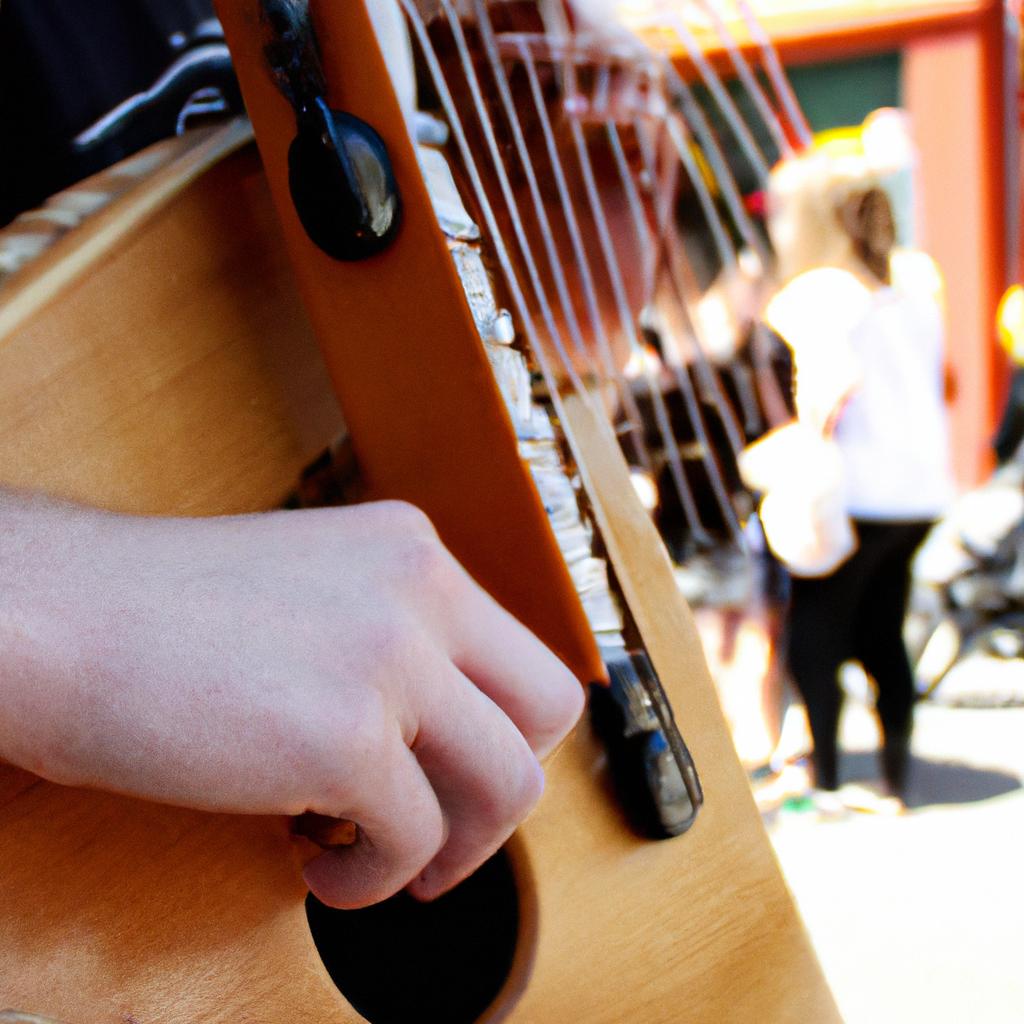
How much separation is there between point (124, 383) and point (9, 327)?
5cm

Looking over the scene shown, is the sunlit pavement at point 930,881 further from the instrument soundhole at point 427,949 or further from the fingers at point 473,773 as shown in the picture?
the fingers at point 473,773

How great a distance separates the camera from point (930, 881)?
6.39ft

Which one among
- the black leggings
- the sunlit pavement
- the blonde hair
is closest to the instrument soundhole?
the sunlit pavement

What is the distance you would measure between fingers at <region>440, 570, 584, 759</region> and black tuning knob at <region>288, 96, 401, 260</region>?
0.15 m

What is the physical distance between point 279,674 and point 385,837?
82 millimetres

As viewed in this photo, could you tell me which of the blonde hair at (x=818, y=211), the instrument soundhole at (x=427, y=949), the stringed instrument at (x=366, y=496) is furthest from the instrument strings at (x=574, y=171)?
the blonde hair at (x=818, y=211)

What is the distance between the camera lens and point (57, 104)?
1.91ft

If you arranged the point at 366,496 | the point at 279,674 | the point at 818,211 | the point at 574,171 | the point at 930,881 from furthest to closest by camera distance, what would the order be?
the point at 930,881
the point at 818,211
the point at 574,171
the point at 366,496
the point at 279,674

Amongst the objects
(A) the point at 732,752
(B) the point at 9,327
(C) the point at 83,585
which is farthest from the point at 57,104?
(A) the point at 732,752

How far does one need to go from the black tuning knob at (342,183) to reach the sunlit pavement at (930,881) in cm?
163

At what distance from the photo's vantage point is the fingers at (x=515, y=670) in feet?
1.20

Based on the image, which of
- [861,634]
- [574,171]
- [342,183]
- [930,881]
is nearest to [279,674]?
[342,183]

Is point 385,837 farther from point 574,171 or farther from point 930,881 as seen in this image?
point 930,881

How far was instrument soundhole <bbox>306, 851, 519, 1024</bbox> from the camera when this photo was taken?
18.7 inches
